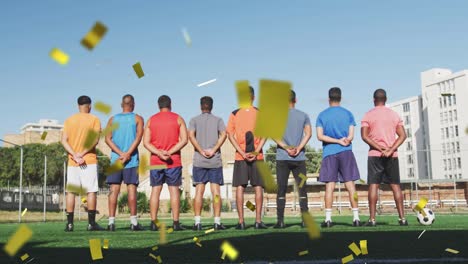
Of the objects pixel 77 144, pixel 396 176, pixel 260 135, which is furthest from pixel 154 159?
pixel 260 135

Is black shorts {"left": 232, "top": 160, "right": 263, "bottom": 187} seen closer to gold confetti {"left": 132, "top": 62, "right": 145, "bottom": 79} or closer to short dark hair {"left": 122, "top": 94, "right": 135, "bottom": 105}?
short dark hair {"left": 122, "top": 94, "right": 135, "bottom": 105}

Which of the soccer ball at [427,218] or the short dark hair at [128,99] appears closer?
the short dark hair at [128,99]

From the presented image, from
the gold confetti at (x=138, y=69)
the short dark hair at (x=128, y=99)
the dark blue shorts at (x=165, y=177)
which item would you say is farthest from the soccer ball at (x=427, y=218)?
the gold confetti at (x=138, y=69)

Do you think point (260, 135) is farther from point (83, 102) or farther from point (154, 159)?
point (83, 102)

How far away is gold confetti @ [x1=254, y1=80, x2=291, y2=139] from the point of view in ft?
4.80

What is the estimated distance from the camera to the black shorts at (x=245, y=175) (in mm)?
6574

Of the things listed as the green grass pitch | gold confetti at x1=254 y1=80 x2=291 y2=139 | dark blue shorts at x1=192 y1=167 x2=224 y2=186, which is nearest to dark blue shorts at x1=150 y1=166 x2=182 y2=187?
dark blue shorts at x1=192 y1=167 x2=224 y2=186

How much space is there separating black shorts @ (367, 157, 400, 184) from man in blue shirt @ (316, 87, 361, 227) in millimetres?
277

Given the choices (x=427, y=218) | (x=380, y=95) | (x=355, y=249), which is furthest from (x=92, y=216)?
(x=427, y=218)

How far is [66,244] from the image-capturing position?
4492mm

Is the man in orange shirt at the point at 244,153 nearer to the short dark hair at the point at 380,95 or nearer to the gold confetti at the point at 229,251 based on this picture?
the short dark hair at the point at 380,95

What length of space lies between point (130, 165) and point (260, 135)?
5.35 m

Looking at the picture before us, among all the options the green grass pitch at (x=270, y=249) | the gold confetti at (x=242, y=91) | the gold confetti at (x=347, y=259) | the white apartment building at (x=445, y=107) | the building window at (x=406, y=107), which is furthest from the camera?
the building window at (x=406, y=107)

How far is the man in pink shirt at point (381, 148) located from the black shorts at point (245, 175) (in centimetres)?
138
